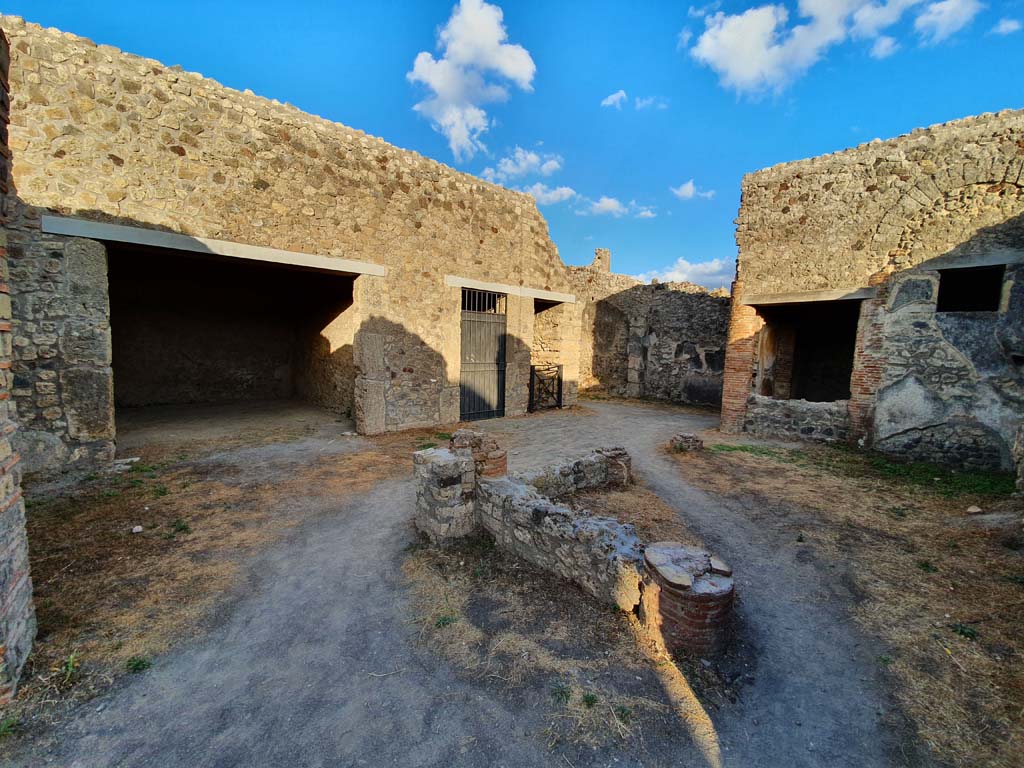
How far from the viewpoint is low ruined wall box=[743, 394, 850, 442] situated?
9234 millimetres

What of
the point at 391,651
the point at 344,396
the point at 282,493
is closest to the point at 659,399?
the point at 344,396

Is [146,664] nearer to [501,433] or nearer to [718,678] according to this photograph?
[718,678]

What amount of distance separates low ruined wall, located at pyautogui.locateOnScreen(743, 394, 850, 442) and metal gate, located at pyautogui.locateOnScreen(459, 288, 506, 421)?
6.21 metres

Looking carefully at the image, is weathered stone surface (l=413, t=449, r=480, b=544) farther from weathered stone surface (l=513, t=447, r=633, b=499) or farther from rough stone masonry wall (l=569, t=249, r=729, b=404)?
rough stone masonry wall (l=569, t=249, r=729, b=404)

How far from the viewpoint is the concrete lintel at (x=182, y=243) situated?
6.44m

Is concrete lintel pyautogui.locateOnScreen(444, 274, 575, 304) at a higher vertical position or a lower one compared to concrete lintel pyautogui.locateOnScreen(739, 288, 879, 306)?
higher

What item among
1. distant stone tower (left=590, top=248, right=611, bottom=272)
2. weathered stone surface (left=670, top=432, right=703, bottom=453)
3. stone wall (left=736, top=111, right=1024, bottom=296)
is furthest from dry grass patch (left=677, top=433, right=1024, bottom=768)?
distant stone tower (left=590, top=248, right=611, bottom=272)

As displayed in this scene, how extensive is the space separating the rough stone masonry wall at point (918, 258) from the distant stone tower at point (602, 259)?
1119cm

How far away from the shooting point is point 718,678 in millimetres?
3027

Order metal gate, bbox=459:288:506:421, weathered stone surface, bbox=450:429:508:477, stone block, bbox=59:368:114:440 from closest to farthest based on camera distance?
weathered stone surface, bbox=450:429:508:477 < stone block, bbox=59:368:114:440 < metal gate, bbox=459:288:506:421

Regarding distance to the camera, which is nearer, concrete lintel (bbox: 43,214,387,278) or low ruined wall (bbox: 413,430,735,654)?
low ruined wall (bbox: 413,430,735,654)

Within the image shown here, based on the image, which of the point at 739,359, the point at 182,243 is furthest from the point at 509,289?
the point at 182,243

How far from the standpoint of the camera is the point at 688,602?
10.3ft

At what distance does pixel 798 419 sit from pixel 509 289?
24.4ft
